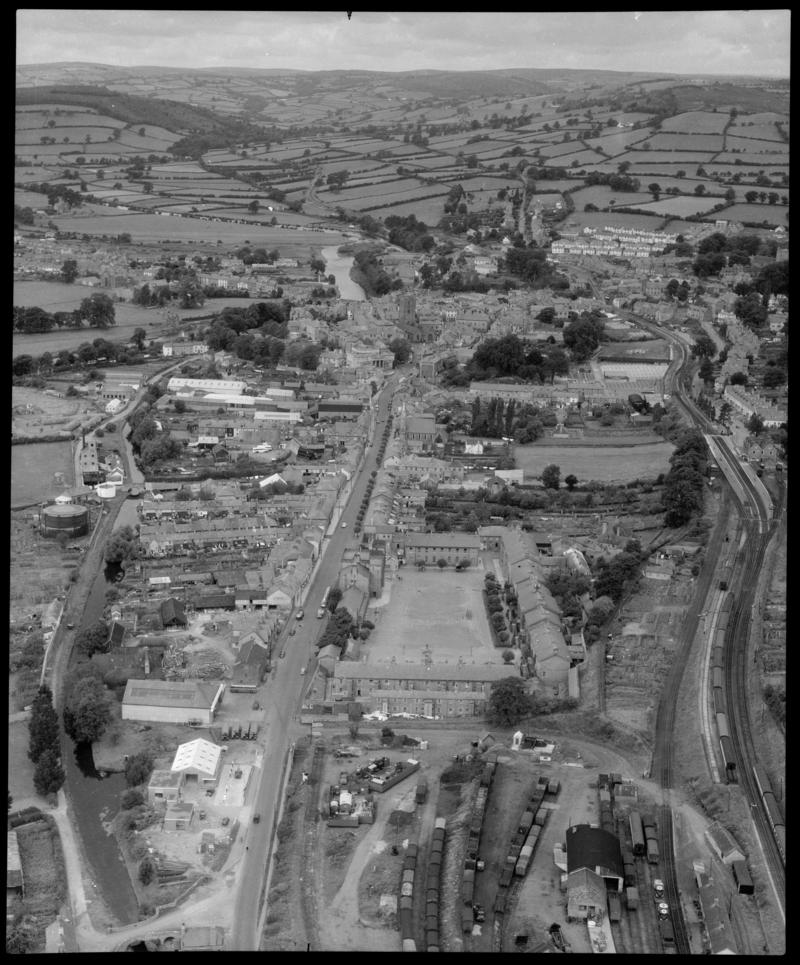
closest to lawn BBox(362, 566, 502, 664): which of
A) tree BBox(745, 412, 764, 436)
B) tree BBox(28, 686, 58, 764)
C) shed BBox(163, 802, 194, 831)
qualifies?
shed BBox(163, 802, 194, 831)

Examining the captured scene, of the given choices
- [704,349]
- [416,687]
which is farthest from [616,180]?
[416,687]

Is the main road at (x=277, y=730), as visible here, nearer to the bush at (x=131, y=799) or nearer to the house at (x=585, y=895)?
the bush at (x=131, y=799)

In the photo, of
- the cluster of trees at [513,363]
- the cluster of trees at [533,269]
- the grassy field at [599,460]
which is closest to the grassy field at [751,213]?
the cluster of trees at [533,269]

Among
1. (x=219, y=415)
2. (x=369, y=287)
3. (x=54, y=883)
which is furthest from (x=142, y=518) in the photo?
(x=369, y=287)

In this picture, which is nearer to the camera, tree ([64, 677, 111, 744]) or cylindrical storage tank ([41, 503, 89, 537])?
tree ([64, 677, 111, 744])

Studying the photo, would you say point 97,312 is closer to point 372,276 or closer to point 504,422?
point 372,276

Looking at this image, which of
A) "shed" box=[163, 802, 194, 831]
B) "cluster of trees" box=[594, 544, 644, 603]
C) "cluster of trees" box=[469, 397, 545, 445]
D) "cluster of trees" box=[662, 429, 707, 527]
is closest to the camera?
"shed" box=[163, 802, 194, 831]

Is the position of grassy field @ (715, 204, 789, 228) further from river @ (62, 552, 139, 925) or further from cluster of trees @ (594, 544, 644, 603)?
river @ (62, 552, 139, 925)
